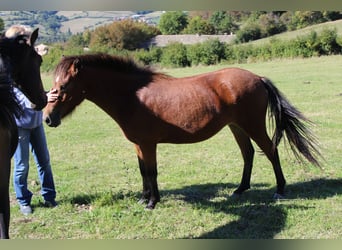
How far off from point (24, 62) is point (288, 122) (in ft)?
10.7

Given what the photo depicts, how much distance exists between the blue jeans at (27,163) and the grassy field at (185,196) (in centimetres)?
21

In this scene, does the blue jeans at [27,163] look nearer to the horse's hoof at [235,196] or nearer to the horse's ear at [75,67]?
the horse's ear at [75,67]

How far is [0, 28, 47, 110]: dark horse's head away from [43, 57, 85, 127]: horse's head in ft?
3.80

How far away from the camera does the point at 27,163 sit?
417cm

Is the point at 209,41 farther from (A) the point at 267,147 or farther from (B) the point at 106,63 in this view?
(B) the point at 106,63

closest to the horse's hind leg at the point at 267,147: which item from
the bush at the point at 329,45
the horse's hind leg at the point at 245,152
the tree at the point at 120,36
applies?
the horse's hind leg at the point at 245,152

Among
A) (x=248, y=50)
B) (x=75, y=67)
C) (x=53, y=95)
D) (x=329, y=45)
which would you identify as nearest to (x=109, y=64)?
(x=75, y=67)

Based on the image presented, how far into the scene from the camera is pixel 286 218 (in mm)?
3906

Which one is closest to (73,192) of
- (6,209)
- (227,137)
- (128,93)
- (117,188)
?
(117,188)

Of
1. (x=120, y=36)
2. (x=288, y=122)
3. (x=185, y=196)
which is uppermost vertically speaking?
(x=120, y=36)

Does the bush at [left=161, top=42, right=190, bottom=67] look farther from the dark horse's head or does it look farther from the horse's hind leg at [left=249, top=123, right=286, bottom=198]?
the dark horse's head

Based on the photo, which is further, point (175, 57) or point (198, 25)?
point (175, 57)

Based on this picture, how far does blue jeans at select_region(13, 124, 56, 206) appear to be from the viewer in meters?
4.09

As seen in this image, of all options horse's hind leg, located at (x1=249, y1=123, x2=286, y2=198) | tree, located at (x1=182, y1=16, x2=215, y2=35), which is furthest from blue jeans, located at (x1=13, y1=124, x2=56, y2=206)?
horse's hind leg, located at (x1=249, y1=123, x2=286, y2=198)
